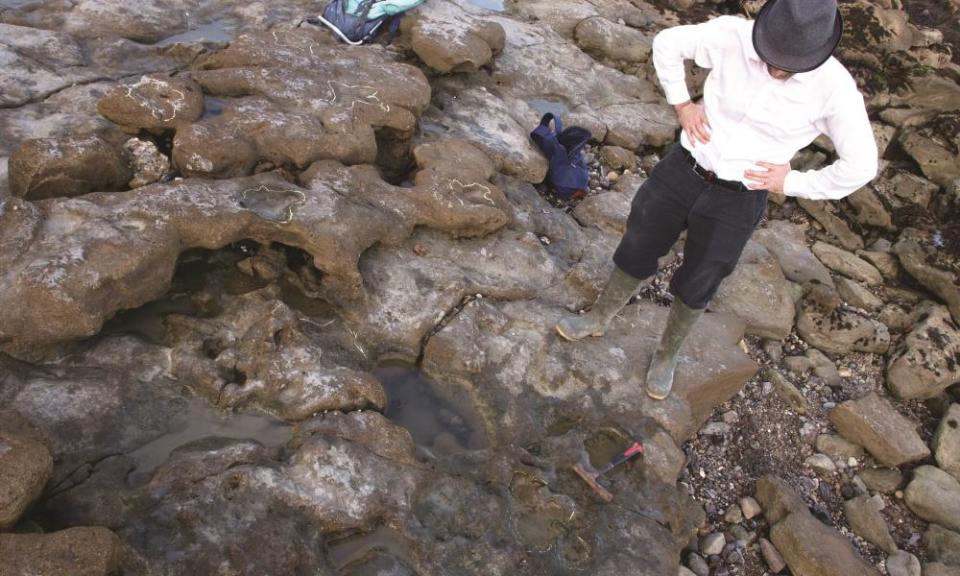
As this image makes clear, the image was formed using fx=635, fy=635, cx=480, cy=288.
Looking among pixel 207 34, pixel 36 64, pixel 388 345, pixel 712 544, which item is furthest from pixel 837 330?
pixel 36 64

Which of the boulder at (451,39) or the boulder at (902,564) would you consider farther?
the boulder at (451,39)

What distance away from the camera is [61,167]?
3.95 metres

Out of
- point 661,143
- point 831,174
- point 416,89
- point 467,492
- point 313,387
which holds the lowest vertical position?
point 661,143

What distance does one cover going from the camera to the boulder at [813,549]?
12.3 ft

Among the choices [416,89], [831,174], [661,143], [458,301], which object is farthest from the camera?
[661,143]

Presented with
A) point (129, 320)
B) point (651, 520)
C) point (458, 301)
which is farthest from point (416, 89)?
point (651, 520)

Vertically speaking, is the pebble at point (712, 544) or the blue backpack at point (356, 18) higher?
the blue backpack at point (356, 18)

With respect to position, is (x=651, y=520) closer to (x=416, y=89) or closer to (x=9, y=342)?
(x=9, y=342)

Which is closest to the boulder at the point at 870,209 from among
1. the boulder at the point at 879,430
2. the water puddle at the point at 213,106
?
the boulder at the point at 879,430

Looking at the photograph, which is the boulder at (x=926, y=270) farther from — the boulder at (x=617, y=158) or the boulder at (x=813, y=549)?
the boulder at (x=813, y=549)

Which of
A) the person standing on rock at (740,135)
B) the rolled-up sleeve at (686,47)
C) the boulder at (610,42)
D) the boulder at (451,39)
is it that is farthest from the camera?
the boulder at (610,42)

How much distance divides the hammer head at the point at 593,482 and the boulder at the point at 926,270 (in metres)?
4.15

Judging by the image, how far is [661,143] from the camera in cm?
739

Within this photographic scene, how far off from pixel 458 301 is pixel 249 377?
150 centimetres
